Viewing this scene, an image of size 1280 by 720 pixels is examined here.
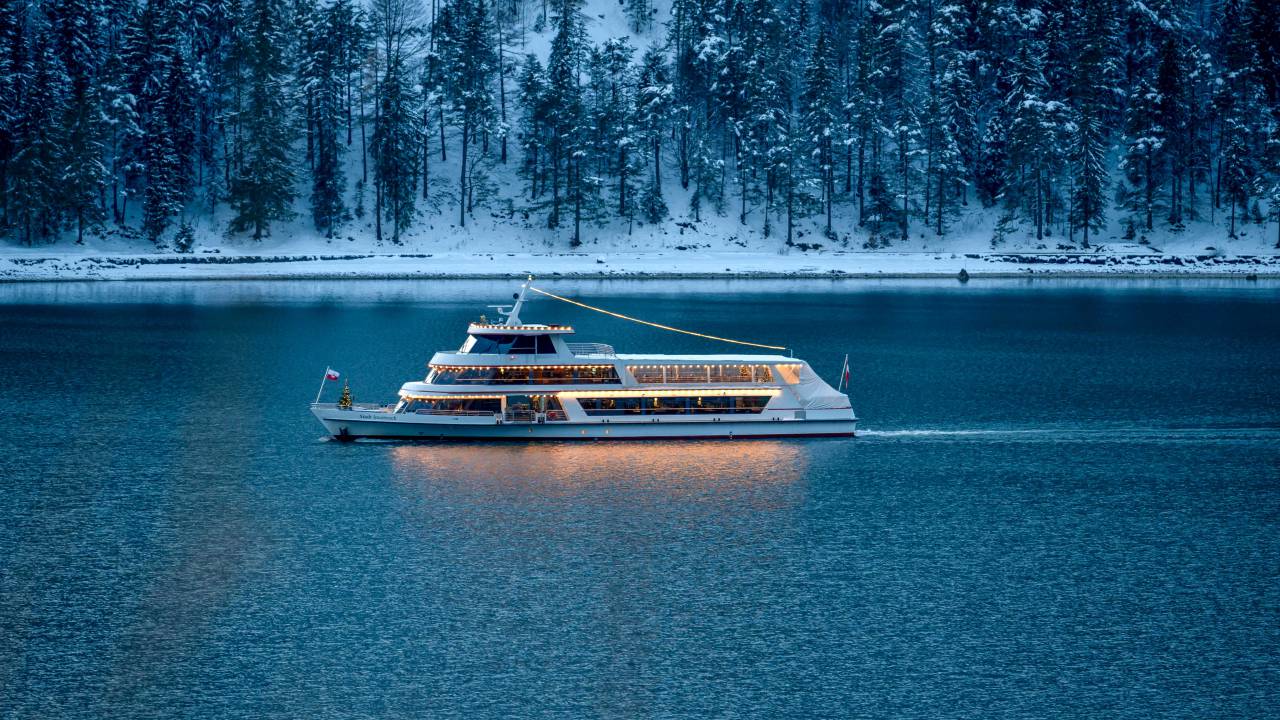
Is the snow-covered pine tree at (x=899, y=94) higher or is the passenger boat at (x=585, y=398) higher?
the snow-covered pine tree at (x=899, y=94)

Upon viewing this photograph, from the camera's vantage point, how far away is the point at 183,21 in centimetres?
15725

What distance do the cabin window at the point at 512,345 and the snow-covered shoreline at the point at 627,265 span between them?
288 feet

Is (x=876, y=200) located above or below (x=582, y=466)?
above

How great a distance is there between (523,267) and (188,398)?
262ft

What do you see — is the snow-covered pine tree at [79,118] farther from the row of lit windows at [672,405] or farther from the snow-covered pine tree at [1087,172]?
the snow-covered pine tree at [1087,172]

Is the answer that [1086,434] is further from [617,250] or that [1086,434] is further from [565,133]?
[565,133]

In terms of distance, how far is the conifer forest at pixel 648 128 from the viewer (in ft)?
485

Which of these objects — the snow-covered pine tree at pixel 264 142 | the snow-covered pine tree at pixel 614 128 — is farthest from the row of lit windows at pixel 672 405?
the snow-covered pine tree at pixel 264 142

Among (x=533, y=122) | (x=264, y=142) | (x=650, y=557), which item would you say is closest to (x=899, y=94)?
(x=533, y=122)

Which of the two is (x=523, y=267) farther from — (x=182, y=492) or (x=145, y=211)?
(x=182, y=492)

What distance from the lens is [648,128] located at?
532 ft

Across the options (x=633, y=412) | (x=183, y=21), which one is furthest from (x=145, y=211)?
(x=633, y=412)

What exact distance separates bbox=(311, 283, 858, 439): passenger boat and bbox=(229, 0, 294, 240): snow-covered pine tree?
95.5 m

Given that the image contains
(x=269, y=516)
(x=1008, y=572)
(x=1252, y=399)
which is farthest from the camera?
(x=1252, y=399)
